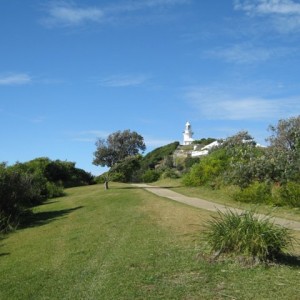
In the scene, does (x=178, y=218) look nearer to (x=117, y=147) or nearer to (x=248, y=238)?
(x=248, y=238)

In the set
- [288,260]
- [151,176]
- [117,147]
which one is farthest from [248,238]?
[117,147]

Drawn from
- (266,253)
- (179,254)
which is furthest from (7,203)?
(266,253)

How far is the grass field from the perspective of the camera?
716 cm

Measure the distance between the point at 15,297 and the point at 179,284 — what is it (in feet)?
8.33

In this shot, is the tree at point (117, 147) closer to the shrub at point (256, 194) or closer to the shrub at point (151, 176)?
the shrub at point (151, 176)

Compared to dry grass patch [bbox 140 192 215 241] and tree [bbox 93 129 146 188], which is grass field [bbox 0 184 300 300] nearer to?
dry grass patch [bbox 140 192 215 241]

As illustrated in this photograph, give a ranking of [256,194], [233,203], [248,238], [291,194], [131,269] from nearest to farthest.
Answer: [248,238]
[131,269]
[291,194]
[256,194]
[233,203]

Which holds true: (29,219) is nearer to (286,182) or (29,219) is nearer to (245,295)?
(286,182)

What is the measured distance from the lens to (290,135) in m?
32.8

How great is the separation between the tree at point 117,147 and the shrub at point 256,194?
55.4 m

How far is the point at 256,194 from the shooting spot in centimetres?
2092

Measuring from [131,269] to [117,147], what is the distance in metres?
72.2

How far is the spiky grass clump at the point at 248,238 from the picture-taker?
8359 millimetres

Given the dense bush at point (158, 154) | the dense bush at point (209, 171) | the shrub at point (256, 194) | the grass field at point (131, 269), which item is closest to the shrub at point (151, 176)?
the dense bush at point (209, 171)
